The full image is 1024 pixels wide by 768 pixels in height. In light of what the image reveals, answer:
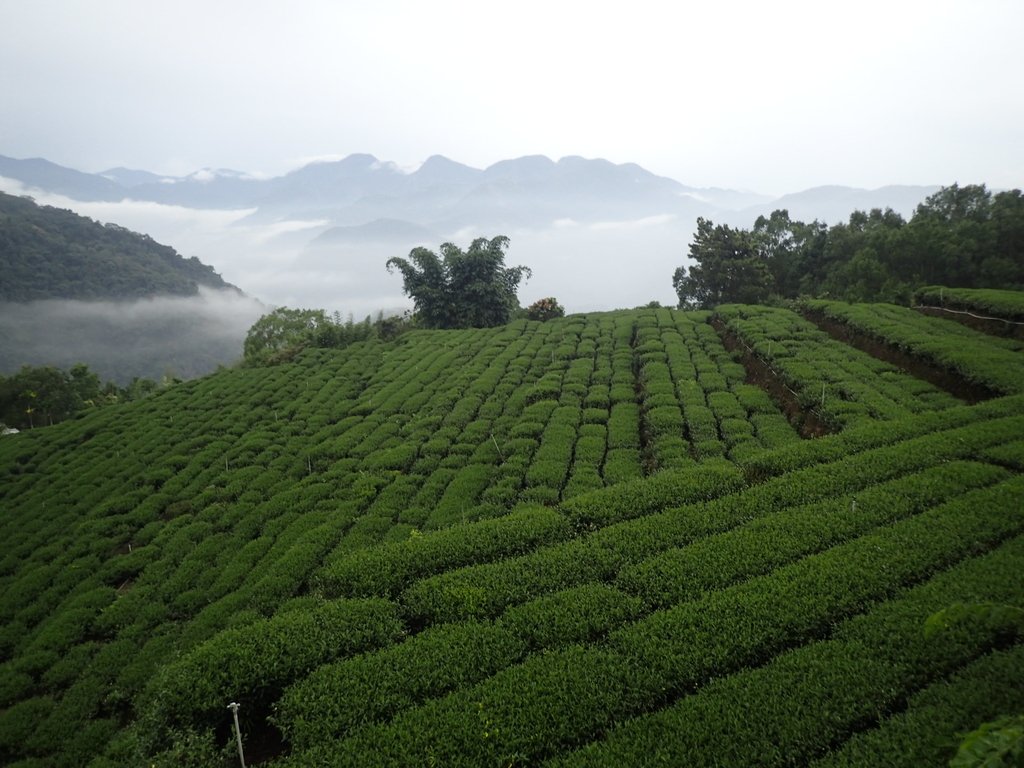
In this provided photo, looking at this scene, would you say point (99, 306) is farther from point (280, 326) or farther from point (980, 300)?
point (980, 300)

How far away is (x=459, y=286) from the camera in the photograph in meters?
37.7

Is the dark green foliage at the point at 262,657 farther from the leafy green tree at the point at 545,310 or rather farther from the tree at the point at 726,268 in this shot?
the tree at the point at 726,268

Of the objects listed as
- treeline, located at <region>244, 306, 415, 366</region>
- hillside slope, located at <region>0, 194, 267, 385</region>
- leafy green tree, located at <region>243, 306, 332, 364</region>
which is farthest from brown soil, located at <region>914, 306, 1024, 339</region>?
hillside slope, located at <region>0, 194, 267, 385</region>

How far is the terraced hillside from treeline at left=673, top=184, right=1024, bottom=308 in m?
19.0

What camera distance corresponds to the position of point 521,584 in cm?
785

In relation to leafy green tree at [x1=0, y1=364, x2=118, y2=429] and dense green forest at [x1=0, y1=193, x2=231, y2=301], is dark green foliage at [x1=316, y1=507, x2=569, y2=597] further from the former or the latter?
dense green forest at [x1=0, y1=193, x2=231, y2=301]

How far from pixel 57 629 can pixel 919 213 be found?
5535cm

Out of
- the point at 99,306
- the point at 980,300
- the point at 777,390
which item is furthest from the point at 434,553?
the point at 99,306

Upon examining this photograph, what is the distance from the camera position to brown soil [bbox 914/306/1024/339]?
19.3m

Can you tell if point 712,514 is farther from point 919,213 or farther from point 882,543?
point 919,213

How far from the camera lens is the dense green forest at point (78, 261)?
3346 inches

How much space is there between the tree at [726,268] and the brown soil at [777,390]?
19522 mm

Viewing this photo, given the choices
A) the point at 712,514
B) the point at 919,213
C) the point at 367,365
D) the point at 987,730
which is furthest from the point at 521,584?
the point at 919,213

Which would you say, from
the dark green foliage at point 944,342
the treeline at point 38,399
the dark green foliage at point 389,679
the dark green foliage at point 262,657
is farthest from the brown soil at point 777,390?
the treeline at point 38,399
